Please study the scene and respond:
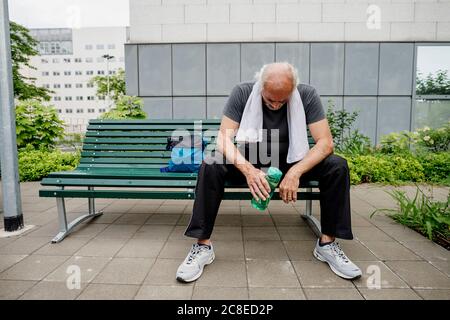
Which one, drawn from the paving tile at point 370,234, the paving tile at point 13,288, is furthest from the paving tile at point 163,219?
the paving tile at point 370,234

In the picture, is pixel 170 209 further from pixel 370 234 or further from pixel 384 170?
pixel 384 170

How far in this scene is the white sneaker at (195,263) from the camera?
216 centimetres

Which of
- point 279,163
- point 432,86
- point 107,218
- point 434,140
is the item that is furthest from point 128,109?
point 432,86

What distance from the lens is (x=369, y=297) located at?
1955 mm

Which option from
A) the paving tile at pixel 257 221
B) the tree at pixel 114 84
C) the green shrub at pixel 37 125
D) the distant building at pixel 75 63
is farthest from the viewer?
the distant building at pixel 75 63

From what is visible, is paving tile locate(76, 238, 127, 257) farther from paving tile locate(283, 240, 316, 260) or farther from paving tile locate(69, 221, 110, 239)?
paving tile locate(283, 240, 316, 260)

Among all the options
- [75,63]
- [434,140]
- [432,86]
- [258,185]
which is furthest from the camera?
[75,63]

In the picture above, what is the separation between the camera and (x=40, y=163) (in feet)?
18.7

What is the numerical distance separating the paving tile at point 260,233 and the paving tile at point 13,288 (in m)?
1.71

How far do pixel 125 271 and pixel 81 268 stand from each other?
0.33 meters

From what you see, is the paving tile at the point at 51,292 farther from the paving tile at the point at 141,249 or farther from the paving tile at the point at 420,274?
the paving tile at the point at 420,274

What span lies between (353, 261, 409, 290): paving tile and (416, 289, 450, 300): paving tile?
0.10 meters

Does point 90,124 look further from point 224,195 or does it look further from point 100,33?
point 100,33

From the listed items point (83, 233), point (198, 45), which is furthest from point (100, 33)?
point (83, 233)
